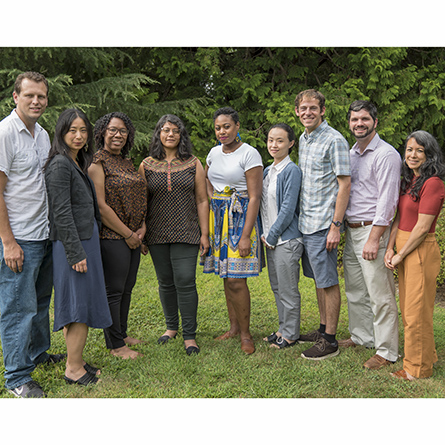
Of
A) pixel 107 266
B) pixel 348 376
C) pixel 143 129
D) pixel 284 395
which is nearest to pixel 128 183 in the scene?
pixel 107 266

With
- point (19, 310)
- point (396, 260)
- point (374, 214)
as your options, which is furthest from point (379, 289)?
point (19, 310)

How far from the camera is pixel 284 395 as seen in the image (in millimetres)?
3420

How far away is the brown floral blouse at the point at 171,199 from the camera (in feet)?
13.3

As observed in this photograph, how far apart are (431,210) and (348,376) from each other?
151 cm

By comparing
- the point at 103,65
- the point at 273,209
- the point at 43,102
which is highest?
the point at 103,65

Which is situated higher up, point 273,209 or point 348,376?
point 273,209

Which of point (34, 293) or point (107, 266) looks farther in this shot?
point (107, 266)

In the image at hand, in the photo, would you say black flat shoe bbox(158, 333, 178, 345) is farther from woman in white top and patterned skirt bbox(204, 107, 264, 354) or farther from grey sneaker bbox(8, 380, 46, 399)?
grey sneaker bbox(8, 380, 46, 399)

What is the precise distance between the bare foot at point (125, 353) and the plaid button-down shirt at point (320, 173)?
6.38 feet

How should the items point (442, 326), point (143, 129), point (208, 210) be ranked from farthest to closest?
point (143, 129) → point (442, 326) → point (208, 210)

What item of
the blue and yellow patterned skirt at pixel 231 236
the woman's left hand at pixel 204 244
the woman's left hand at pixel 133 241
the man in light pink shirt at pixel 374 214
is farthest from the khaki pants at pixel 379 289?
the woman's left hand at pixel 133 241

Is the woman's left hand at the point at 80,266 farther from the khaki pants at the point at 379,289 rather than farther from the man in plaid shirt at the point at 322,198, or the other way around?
the khaki pants at the point at 379,289

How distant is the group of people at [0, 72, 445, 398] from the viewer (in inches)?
133

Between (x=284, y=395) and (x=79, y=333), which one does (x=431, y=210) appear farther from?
(x=79, y=333)
